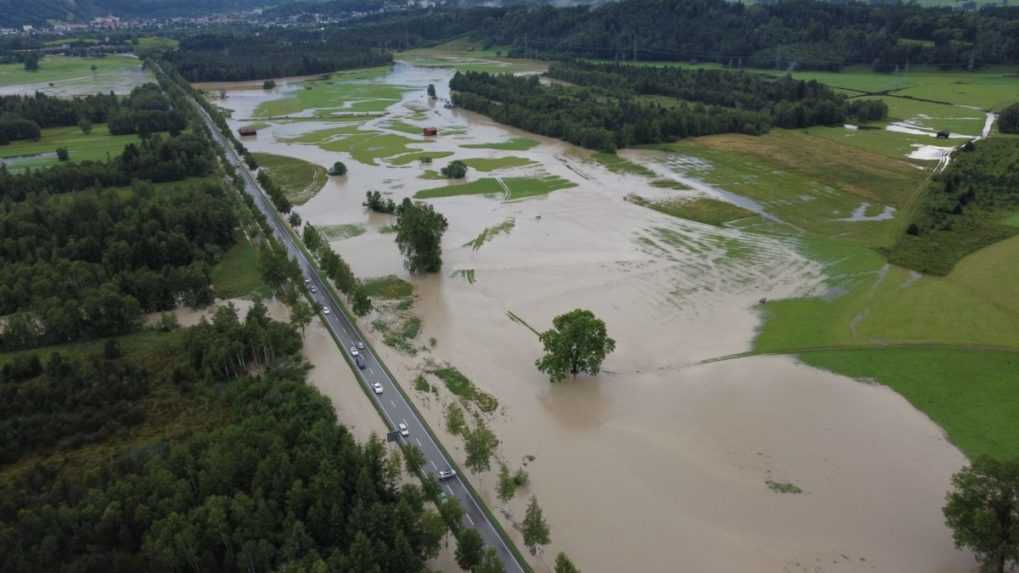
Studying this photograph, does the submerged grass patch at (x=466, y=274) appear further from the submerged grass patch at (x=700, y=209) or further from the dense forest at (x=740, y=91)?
the dense forest at (x=740, y=91)

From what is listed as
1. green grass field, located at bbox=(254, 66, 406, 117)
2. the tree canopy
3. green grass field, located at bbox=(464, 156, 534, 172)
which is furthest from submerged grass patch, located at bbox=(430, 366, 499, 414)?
green grass field, located at bbox=(254, 66, 406, 117)

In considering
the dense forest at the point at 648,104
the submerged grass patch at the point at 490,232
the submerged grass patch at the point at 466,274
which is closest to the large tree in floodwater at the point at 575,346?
the submerged grass patch at the point at 466,274

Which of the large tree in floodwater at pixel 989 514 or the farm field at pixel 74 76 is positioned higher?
the farm field at pixel 74 76

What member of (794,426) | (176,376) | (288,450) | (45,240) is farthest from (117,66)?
(794,426)

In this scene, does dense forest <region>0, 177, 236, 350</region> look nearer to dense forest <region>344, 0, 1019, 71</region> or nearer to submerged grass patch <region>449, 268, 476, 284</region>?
submerged grass patch <region>449, 268, 476, 284</region>

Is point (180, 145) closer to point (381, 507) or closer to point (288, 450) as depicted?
point (288, 450)

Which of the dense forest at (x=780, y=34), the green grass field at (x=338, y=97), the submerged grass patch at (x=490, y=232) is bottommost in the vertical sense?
the submerged grass patch at (x=490, y=232)

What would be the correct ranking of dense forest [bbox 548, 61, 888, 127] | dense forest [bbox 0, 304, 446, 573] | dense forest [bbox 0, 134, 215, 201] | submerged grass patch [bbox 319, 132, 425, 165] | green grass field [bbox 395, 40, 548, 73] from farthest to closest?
green grass field [bbox 395, 40, 548, 73], dense forest [bbox 548, 61, 888, 127], submerged grass patch [bbox 319, 132, 425, 165], dense forest [bbox 0, 134, 215, 201], dense forest [bbox 0, 304, 446, 573]
